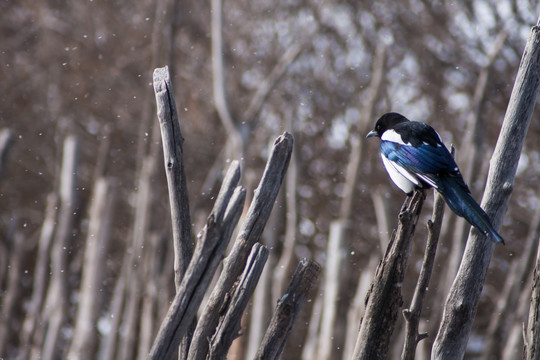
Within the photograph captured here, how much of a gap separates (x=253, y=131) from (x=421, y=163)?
16.6 feet

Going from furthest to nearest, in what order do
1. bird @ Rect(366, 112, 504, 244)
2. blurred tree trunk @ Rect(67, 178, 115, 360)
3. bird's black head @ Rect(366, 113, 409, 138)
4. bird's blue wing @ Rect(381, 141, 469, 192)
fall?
blurred tree trunk @ Rect(67, 178, 115, 360) → bird's black head @ Rect(366, 113, 409, 138) → bird's blue wing @ Rect(381, 141, 469, 192) → bird @ Rect(366, 112, 504, 244)

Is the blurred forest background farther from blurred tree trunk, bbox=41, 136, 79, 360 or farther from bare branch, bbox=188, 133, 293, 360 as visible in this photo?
bare branch, bbox=188, 133, 293, 360

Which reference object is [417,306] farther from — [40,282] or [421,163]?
[40,282]

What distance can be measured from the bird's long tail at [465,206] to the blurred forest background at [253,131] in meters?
1.79

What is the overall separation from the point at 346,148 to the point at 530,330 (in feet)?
17.1

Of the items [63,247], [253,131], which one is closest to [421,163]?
[63,247]

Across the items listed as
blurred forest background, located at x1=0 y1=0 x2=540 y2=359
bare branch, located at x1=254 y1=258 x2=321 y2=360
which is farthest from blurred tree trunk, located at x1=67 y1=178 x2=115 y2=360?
bare branch, located at x1=254 y1=258 x2=321 y2=360

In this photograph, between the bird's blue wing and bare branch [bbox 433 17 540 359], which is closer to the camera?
bare branch [bbox 433 17 540 359]

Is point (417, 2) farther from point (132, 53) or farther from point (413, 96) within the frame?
point (132, 53)

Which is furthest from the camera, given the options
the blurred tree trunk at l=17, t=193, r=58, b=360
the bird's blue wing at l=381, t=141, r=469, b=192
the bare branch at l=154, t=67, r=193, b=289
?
the blurred tree trunk at l=17, t=193, r=58, b=360

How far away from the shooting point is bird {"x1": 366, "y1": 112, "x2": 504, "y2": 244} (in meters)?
1.65

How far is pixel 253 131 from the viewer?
6.99 metres

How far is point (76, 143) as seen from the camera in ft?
14.0

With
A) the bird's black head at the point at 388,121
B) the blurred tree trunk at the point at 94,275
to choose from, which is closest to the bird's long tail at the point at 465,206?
the bird's black head at the point at 388,121
